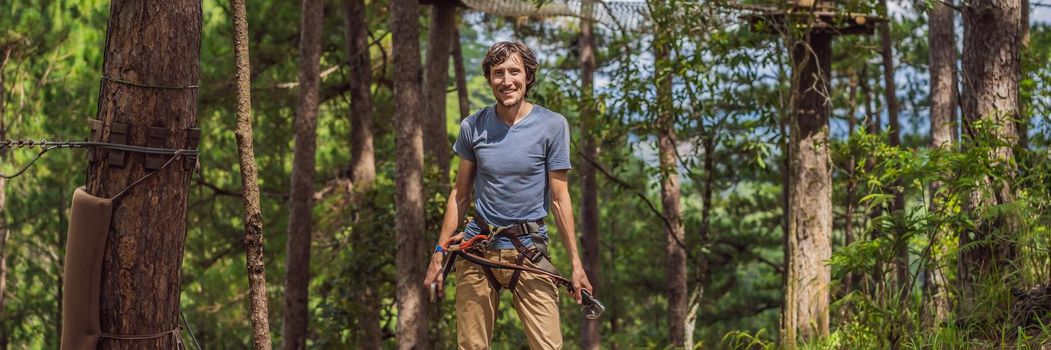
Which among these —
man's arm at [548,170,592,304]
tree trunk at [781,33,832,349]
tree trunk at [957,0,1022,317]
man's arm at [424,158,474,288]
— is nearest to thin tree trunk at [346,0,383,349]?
tree trunk at [781,33,832,349]

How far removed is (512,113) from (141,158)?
162cm

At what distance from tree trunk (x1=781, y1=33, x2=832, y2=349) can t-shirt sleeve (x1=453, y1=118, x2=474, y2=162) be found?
4608mm

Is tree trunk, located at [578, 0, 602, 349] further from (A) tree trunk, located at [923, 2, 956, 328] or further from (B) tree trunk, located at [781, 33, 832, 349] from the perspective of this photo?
(B) tree trunk, located at [781, 33, 832, 349]

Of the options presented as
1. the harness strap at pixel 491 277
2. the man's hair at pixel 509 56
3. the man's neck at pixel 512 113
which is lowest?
the harness strap at pixel 491 277

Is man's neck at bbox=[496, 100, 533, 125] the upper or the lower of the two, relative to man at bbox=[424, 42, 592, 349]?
upper

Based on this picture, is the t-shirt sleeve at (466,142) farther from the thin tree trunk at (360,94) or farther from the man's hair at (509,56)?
the thin tree trunk at (360,94)

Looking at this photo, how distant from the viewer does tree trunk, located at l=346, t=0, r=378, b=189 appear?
1803 cm

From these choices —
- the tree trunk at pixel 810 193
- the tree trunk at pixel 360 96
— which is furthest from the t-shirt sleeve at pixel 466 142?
the tree trunk at pixel 360 96

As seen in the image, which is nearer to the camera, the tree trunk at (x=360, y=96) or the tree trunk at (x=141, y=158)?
the tree trunk at (x=141, y=158)

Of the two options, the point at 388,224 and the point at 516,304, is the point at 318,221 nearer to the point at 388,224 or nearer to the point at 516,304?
the point at 388,224

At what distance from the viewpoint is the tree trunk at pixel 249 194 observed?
5.79 m

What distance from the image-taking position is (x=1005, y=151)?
338 inches

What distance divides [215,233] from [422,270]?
1049 cm

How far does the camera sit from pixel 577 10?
13.4 meters
